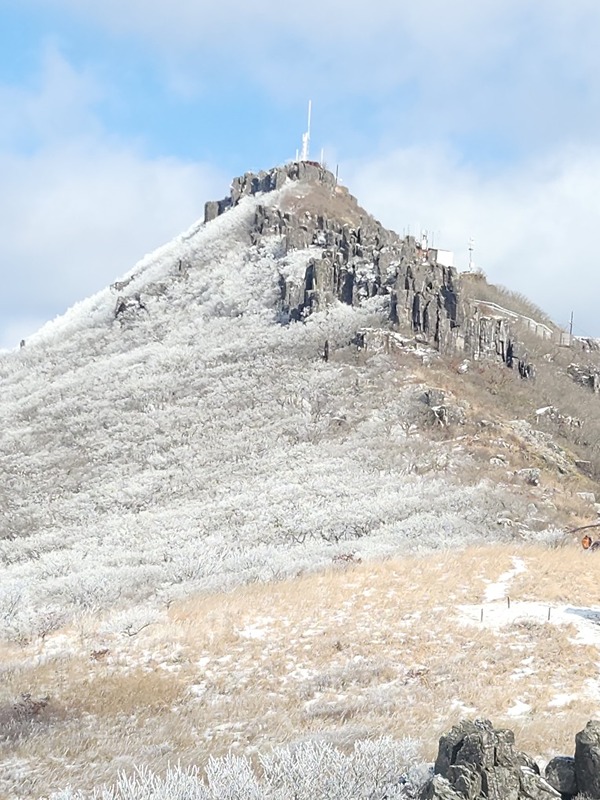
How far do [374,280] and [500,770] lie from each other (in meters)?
42.5

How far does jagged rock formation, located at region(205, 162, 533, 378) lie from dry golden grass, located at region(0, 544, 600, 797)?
81.6 ft

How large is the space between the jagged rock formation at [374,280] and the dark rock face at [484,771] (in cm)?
3448

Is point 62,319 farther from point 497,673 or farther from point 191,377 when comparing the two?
point 497,673

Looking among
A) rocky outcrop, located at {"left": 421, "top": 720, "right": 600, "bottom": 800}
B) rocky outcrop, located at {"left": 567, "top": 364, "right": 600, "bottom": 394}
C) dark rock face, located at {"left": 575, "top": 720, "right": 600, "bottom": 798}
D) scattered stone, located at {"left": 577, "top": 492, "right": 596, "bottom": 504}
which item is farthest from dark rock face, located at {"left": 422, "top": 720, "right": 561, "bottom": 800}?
rocky outcrop, located at {"left": 567, "top": 364, "right": 600, "bottom": 394}

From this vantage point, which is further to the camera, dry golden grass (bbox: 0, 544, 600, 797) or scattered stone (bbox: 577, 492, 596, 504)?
scattered stone (bbox: 577, 492, 596, 504)

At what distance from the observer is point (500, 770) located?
19.8 feet

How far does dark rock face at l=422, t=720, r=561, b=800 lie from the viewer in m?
5.85

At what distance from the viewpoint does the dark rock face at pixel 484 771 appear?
5848mm

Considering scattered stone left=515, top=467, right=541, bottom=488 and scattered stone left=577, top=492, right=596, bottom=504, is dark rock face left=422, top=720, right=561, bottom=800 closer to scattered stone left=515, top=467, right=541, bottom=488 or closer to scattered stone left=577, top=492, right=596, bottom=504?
scattered stone left=515, top=467, right=541, bottom=488

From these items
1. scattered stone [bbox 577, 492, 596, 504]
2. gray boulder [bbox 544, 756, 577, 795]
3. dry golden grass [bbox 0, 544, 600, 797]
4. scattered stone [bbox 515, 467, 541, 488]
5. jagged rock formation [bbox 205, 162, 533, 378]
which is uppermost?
jagged rock formation [bbox 205, 162, 533, 378]

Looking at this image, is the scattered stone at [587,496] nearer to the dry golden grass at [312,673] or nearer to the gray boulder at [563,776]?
the dry golden grass at [312,673]

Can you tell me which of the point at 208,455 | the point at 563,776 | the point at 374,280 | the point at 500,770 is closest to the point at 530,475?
the point at 208,455

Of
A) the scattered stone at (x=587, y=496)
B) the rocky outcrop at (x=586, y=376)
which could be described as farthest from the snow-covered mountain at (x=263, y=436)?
the rocky outcrop at (x=586, y=376)

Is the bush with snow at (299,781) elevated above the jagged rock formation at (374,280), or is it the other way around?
the jagged rock formation at (374,280)
